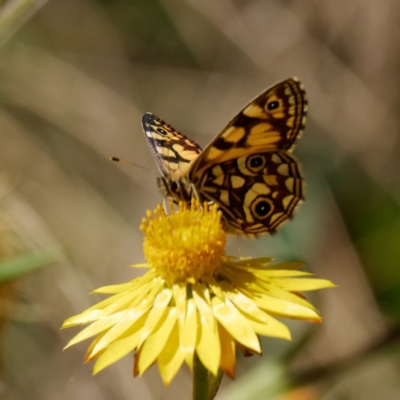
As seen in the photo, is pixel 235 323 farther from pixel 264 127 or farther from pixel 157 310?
pixel 264 127

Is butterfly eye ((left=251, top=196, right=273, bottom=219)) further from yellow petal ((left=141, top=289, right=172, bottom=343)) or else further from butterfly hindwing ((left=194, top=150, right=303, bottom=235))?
yellow petal ((left=141, top=289, right=172, bottom=343))

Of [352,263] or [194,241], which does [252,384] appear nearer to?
[194,241]

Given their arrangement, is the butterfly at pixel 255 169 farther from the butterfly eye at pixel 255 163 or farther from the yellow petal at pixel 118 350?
the yellow petal at pixel 118 350

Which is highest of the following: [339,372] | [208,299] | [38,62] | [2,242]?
[38,62]

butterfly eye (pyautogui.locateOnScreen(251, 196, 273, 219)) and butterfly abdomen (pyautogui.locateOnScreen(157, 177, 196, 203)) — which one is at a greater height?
butterfly abdomen (pyautogui.locateOnScreen(157, 177, 196, 203))

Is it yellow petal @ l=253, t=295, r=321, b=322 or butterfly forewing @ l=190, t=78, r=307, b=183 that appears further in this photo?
butterfly forewing @ l=190, t=78, r=307, b=183

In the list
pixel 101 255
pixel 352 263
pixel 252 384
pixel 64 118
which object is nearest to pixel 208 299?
pixel 252 384

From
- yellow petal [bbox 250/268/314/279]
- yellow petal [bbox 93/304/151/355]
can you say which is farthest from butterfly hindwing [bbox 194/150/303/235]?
yellow petal [bbox 93/304/151/355]
